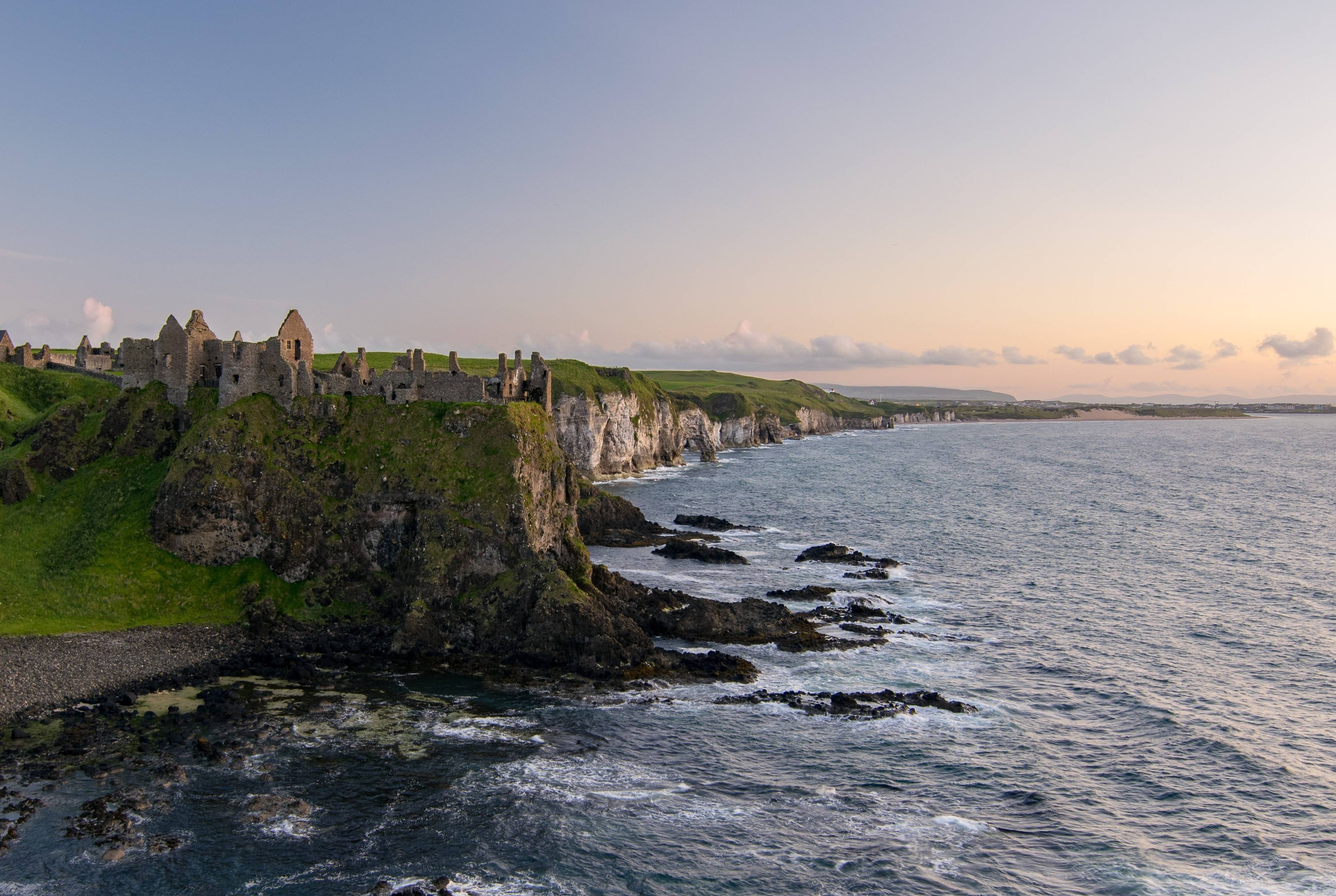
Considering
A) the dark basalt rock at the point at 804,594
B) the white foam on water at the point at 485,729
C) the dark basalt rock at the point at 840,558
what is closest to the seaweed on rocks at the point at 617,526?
the dark basalt rock at the point at 840,558

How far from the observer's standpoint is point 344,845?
103 feet

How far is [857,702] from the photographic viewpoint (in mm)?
46250

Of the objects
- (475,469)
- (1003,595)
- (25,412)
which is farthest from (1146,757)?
(25,412)

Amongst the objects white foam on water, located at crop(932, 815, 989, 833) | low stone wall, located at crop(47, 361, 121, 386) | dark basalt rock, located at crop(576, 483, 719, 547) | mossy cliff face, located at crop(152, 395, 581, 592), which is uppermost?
low stone wall, located at crop(47, 361, 121, 386)

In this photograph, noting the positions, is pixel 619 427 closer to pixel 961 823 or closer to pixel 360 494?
pixel 360 494

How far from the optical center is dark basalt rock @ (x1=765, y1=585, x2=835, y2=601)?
68500mm

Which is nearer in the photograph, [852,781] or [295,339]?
[852,781]

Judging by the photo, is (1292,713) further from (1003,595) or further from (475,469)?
(475,469)

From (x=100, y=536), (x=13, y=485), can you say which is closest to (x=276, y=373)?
(x=100, y=536)

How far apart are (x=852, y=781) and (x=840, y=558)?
160ft

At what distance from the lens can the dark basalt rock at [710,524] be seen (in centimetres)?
10244

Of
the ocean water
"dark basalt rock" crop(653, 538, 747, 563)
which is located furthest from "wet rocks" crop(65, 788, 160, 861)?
"dark basalt rock" crop(653, 538, 747, 563)

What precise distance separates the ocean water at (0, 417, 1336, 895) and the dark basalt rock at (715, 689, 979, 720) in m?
0.78

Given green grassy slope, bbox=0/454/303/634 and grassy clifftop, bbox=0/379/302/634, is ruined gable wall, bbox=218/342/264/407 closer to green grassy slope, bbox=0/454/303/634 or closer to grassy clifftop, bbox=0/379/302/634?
grassy clifftop, bbox=0/379/302/634
